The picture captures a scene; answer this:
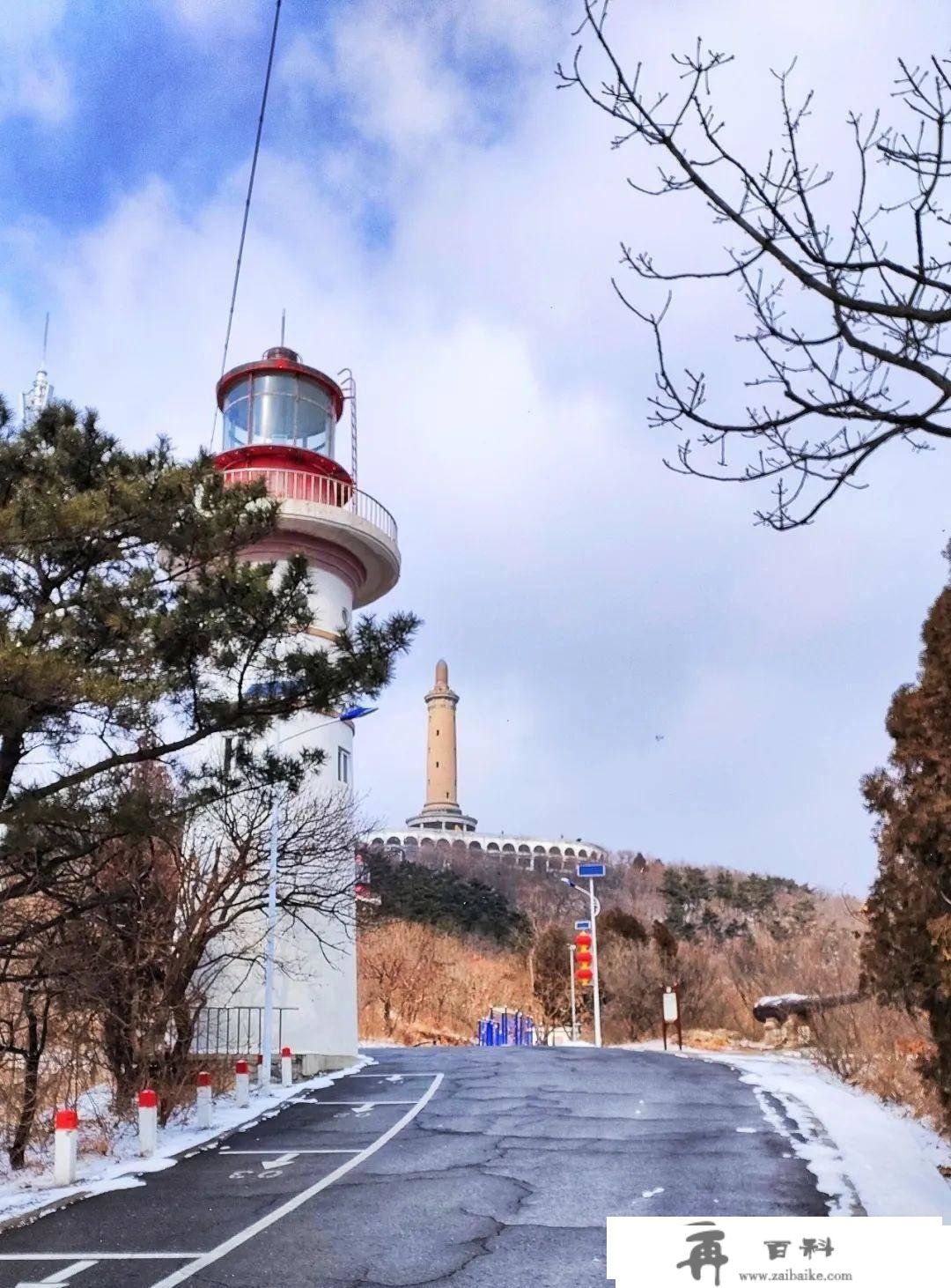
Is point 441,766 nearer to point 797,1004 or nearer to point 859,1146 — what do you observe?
point 797,1004

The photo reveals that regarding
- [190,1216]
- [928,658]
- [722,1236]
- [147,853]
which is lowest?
[190,1216]

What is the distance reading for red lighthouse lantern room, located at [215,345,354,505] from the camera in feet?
69.1

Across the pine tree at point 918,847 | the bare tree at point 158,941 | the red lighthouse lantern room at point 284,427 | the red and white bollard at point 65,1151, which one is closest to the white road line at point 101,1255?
the red and white bollard at point 65,1151

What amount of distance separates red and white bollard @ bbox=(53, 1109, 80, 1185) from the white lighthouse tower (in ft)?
32.8

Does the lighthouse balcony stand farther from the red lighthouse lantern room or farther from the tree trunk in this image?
the tree trunk

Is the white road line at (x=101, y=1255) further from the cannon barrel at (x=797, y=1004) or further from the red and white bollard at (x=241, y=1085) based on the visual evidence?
the cannon barrel at (x=797, y=1004)

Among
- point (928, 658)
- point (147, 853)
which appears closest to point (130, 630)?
point (147, 853)

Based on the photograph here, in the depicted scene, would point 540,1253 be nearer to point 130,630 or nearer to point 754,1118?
point 130,630

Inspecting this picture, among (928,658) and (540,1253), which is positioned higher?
(928,658)

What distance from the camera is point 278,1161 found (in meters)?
10.9

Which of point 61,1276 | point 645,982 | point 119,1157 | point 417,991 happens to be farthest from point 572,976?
point 61,1276

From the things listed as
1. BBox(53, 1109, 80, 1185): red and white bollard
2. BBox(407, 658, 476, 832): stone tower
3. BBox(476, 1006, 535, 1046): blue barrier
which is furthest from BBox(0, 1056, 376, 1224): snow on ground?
BBox(407, 658, 476, 832): stone tower

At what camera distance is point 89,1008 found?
42.7 feet

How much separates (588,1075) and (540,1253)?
10648 millimetres
